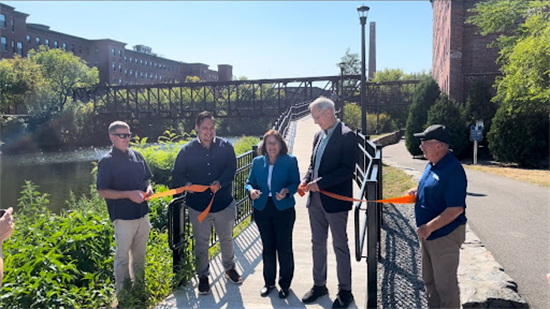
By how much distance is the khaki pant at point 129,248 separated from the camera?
467 cm

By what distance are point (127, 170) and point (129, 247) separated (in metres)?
0.85

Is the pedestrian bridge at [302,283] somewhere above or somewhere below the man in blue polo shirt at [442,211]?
below

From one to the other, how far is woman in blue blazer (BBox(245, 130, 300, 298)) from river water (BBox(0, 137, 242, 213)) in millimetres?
15173

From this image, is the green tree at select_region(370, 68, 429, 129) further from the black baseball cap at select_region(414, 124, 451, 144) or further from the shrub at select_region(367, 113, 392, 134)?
the black baseball cap at select_region(414, 124, 451, 144)

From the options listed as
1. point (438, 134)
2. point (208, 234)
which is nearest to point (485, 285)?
point (438, 134)

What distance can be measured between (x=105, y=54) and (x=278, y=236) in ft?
300

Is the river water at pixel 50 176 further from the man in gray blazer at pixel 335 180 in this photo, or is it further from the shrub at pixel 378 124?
the shrub at pixel 378 124

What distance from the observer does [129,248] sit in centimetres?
480

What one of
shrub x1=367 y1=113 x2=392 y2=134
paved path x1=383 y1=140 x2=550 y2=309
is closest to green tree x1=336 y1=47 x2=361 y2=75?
shrub x1=367 y1=113 x2=392 y2=134

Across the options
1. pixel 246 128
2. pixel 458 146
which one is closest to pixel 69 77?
pixel 246 128

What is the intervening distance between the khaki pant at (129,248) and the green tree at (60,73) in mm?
61694

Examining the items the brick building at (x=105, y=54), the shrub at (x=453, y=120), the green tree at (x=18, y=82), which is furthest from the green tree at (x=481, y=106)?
the brick building at (x=105, y=54)

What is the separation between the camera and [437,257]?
12.5 feet

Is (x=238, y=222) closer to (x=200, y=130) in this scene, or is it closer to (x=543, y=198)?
(x=200, y=130)
